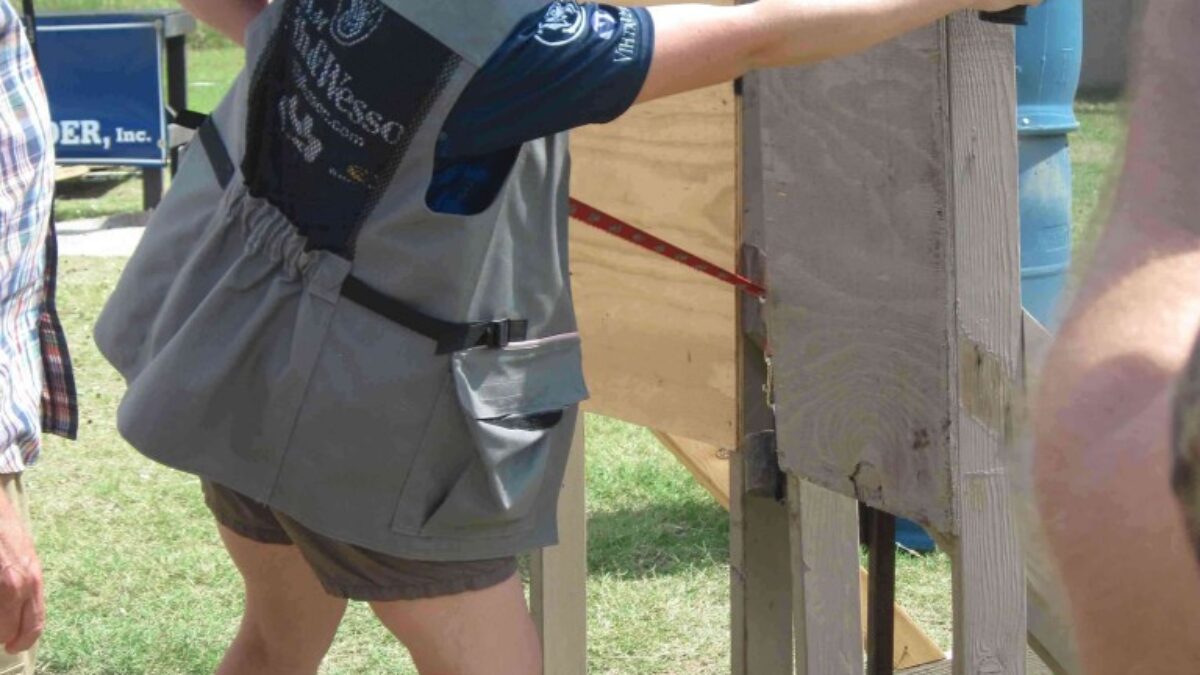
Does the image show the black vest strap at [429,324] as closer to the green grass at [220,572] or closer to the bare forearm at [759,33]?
the bare forearm at [759,33]

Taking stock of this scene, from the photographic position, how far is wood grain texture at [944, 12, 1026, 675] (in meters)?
1.99

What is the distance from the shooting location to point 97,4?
1911cm

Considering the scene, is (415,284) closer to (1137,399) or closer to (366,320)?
(366,320)

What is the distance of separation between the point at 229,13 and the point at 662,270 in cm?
79

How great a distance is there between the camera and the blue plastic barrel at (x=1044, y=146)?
12.6 feet

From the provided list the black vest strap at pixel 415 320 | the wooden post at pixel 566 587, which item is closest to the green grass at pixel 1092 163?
the black vest strap at pixel 415 320

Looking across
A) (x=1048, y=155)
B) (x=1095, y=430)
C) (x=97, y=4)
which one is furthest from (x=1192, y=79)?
(x=97, y=4)

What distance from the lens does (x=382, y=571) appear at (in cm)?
204

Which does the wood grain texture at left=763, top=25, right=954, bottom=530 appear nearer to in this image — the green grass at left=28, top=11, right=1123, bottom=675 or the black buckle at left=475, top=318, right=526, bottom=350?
the black buckle at left=475, top=318, right=526, bottom=350

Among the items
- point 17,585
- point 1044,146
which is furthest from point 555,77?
point 1044,146

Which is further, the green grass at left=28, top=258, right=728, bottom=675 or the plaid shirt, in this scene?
the green grass at left=28, top=258, right=728, bottom=675

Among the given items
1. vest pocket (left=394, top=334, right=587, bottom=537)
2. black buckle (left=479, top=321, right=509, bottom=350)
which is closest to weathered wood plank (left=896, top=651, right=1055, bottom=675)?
vest pocket (left=394, top=334, right=587, bottom=537)

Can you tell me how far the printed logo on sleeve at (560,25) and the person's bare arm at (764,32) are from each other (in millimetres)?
91

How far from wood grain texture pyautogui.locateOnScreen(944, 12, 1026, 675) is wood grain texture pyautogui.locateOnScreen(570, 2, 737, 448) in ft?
1.82
